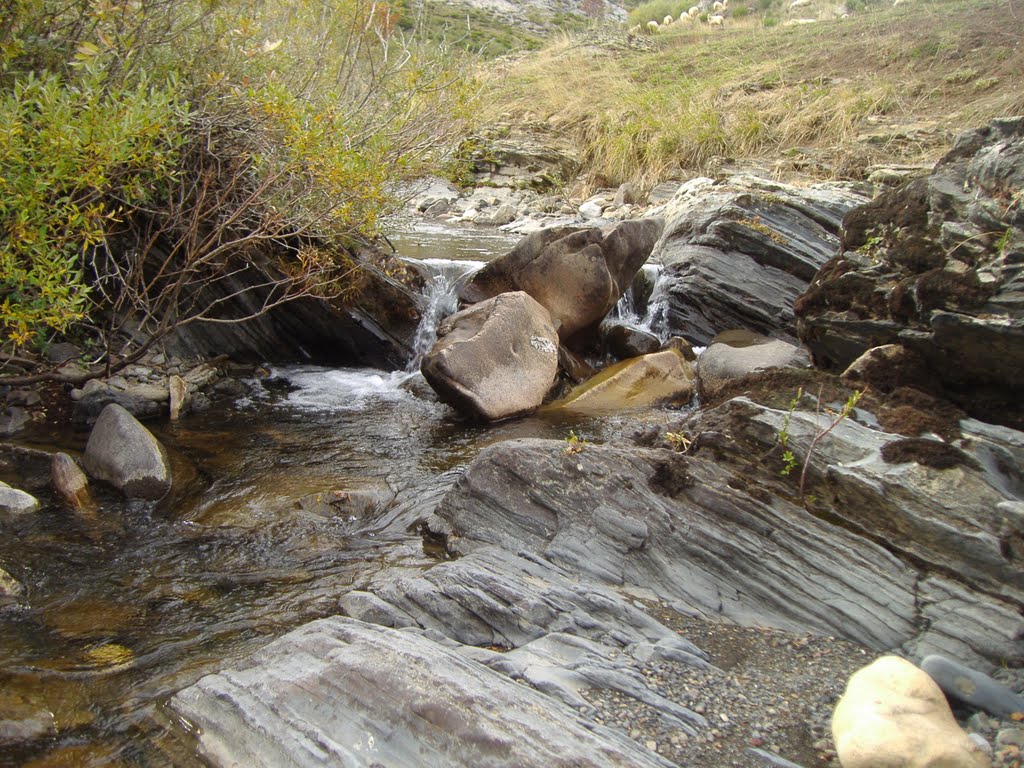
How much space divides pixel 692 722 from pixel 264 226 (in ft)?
17.3

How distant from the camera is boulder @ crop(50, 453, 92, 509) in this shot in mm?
5289

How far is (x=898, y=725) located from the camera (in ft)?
8.79

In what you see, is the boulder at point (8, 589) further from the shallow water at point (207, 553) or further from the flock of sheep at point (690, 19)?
the flock of sheep at point (690, 19)

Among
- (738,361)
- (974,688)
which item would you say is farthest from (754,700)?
(738,361)

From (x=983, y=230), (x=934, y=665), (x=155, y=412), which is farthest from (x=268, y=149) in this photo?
(x=934, y=665)

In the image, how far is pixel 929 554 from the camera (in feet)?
12.3

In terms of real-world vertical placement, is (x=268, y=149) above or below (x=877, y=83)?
below

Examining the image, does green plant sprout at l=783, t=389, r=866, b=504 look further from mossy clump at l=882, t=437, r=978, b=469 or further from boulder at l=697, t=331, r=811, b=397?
boulder at l=697, t=331, r=811, b=397

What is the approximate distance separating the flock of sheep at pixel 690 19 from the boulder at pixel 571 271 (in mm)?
27111

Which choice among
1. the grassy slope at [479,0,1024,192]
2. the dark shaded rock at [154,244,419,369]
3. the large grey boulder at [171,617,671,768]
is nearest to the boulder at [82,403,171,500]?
the dark shaded rock at [154,244,419,369]

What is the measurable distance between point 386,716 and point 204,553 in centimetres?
250

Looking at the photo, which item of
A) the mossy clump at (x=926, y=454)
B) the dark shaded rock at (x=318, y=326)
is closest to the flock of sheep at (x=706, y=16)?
the dark shaded rock at (x=318, y=326)

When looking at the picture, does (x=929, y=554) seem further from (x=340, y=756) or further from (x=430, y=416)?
(x=430, y=416)

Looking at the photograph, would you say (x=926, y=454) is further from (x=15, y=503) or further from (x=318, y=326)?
(x=318, y=326)
